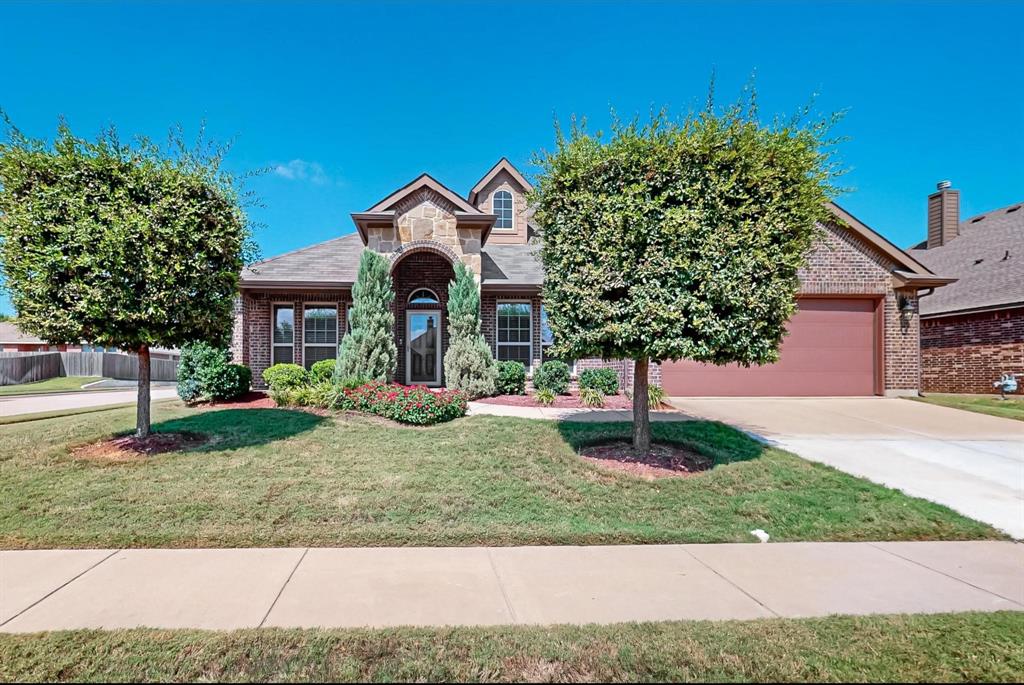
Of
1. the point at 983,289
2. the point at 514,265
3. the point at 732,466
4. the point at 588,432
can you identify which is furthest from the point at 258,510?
the point at 983,289

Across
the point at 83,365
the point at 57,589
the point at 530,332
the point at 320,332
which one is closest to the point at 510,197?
the point at 530,332

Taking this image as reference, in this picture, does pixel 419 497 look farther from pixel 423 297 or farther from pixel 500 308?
pixel 423 297

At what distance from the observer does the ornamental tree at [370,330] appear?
1080 cm

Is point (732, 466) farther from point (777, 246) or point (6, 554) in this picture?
point (6, 554)

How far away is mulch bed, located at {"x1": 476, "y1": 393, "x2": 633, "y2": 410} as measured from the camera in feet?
35.5

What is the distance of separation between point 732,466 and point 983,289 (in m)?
14.3

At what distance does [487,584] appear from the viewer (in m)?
3.57

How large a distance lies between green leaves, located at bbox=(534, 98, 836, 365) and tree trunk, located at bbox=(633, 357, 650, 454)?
0.80 m

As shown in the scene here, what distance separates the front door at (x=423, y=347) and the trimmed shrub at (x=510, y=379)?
2628 millimetres

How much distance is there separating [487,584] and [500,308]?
34.3 feet

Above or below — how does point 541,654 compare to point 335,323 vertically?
below

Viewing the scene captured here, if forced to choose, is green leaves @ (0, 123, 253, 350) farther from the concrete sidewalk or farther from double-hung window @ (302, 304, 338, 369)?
double-hung window @ (302, 304, 338, 369)

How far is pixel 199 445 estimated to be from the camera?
23.5 feet

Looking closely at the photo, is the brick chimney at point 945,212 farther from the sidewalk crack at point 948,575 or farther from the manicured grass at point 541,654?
the manicured grass at point 541,654
